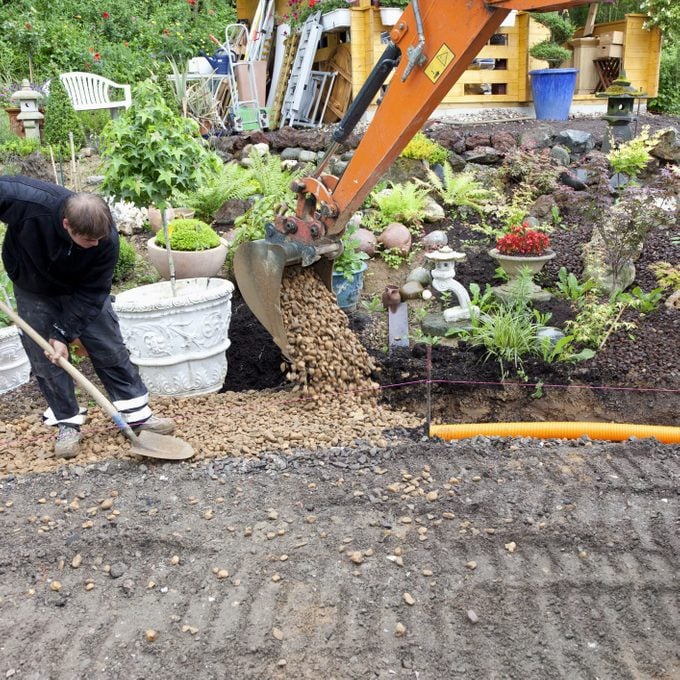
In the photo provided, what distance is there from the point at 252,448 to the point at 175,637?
56.3 inches

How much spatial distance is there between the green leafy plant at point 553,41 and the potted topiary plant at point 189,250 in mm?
5843

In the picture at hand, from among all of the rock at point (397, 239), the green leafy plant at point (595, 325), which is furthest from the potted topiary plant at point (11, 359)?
the green leafy plant at point (595, 325)

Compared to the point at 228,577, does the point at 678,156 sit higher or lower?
higher

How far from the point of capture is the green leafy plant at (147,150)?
13.8 ft

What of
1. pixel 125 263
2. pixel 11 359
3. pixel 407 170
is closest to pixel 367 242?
pixel 407 170

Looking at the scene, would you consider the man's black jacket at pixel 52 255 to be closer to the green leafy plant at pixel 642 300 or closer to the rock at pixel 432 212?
the green leafy plant at pixel 642 300

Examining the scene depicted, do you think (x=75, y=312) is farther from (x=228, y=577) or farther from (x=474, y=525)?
(x=474, y=525)

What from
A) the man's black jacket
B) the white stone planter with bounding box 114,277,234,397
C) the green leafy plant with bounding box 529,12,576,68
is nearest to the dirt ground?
the white stone planter with bounding box 114,277,234,397

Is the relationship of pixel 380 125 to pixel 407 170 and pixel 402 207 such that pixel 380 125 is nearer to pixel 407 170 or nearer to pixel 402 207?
pixel 402 207

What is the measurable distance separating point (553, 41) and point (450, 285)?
683 cm

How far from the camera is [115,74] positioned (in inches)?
490

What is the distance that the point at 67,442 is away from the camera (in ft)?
12.8

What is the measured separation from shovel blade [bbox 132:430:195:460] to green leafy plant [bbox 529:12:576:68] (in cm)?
767

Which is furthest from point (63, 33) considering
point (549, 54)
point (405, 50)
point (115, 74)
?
point (405, 50)
